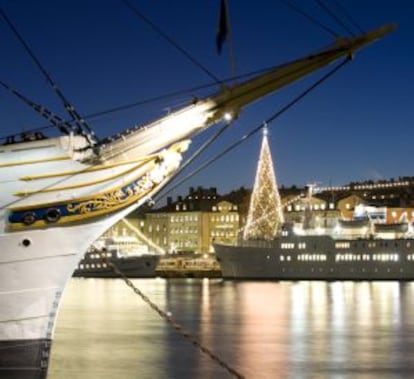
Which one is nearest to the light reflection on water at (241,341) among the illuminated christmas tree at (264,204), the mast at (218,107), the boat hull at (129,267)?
the mast at (218,107)

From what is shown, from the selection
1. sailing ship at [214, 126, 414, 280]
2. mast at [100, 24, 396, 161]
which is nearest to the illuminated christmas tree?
sailing ship at [214, 126, 414, 280]

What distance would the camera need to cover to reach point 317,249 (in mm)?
90250

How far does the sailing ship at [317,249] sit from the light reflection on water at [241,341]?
39002 millimetres

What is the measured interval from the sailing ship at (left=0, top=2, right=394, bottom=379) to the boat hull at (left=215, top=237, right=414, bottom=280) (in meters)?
73.4

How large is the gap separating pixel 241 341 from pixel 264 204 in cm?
6165

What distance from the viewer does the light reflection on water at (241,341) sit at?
20016 millimetres

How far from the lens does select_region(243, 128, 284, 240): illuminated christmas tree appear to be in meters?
83.9

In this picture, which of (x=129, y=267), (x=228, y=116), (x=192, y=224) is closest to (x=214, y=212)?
(x=192, y=224)

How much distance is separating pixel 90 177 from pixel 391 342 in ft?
48.5

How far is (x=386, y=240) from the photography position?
89562 millimetres

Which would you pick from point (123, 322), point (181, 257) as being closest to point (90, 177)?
point (123, 322)

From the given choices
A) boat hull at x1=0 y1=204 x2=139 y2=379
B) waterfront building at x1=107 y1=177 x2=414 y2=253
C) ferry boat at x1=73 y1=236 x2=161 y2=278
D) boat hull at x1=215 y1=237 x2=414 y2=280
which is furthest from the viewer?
waterfront building at x1=107 y1=177 x2=414 y2=253

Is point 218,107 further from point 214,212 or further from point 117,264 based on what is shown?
point 214,212

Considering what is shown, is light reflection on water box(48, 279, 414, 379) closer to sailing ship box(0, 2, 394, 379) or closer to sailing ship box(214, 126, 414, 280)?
sailing ship box(0, 2, 394, 379)
